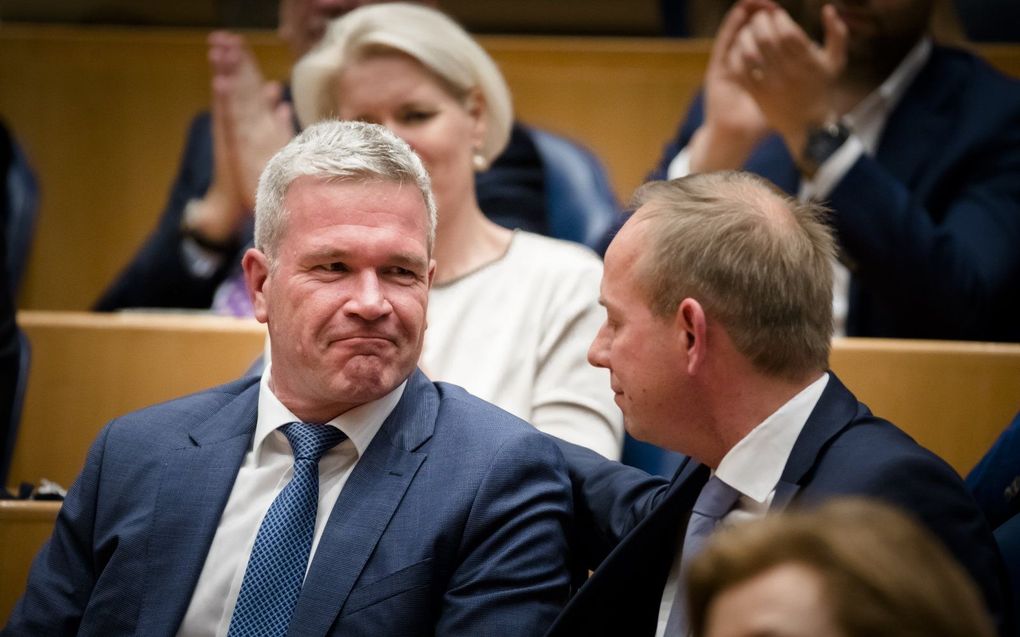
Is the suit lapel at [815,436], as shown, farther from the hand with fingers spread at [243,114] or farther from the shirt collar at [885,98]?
the hand with fingers spread at [243,114]

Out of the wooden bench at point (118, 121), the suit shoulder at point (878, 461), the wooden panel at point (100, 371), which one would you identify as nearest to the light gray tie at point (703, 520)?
the suit shoulder at point (878, 461)

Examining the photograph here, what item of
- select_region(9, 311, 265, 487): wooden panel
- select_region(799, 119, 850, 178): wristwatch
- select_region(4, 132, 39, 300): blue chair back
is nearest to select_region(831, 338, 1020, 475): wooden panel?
select_region(799, 119, 850, 178): wristwatch

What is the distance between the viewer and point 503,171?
2555mm

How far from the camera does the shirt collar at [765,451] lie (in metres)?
1.33

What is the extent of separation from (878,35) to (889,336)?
57 cm

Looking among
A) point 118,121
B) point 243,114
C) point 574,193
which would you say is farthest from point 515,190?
point 118,121

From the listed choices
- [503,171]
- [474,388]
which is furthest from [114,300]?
[474,388]

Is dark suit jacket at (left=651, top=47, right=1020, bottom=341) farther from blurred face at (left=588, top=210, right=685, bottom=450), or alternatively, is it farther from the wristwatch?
blurred face at (left=588, top=210, right=685, bottom=450)

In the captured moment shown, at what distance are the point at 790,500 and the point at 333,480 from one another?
0.50m

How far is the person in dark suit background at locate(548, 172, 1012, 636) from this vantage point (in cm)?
133

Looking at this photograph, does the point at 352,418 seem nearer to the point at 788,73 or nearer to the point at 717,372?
the point at 717,372

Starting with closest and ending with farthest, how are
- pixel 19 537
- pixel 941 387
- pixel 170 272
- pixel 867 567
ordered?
1. pixel 867 567
2. pixel 19 537
3. pixel 941 387
4. pixel 170 272

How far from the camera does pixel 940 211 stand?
2279mm

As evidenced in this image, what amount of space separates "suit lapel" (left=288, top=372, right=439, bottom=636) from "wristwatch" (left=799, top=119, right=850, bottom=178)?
35.4 inches
